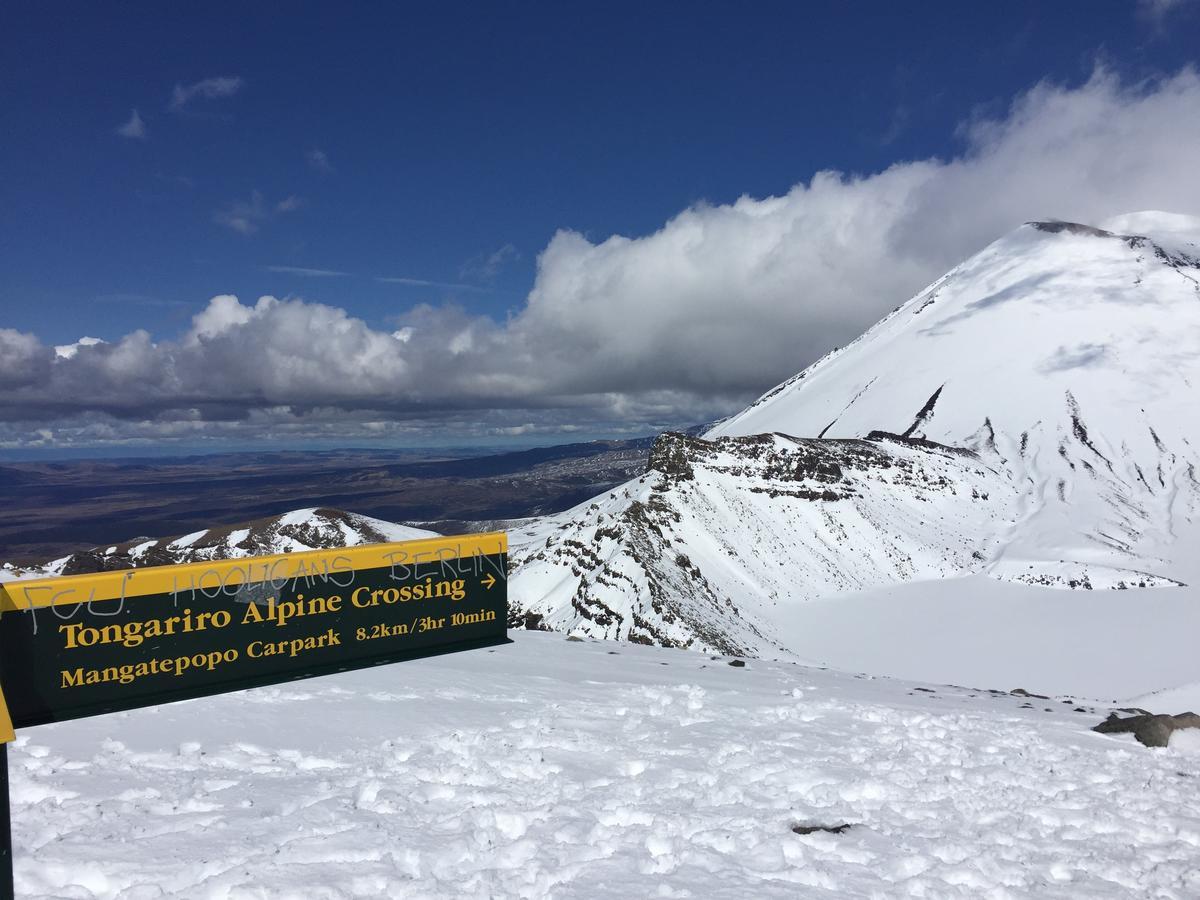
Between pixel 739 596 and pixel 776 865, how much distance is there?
41.2m

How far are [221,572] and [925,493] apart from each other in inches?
3064

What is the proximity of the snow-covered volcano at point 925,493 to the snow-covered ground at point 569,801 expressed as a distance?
21.8 m

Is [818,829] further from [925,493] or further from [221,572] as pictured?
[925,493]

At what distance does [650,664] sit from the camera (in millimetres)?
17438

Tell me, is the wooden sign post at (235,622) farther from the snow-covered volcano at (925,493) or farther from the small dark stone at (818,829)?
the snow-covered volcano at (925,493)

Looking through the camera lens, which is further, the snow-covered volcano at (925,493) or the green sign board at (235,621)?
the snow-covered volcano at (925,493)

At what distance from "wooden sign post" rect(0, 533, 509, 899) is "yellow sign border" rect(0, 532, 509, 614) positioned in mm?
19

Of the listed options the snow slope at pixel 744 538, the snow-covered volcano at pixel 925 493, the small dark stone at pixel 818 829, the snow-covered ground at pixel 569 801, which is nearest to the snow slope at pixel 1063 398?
the snow-covered volcano at pixel 925 493

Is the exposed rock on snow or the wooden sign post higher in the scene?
the wooden sign post

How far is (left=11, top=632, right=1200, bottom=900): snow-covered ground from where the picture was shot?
640 cm

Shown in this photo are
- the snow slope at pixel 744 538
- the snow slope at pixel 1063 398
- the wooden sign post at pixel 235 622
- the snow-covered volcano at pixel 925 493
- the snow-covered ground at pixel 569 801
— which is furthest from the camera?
the snow slope at pixel 1063 398

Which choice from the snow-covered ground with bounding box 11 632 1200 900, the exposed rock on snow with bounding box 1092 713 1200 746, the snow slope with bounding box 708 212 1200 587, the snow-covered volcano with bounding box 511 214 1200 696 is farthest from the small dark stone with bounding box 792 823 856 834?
the snow slope with bounding box 708 212 1200 587

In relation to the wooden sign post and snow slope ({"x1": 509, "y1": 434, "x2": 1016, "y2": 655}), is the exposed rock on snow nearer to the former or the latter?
the wooden sign post

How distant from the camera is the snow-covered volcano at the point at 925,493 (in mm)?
41812
